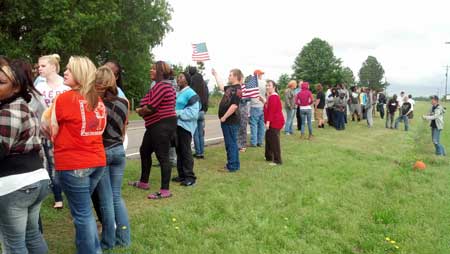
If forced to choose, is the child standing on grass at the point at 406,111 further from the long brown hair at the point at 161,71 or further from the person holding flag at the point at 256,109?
the long brown hair at the point at 161,71

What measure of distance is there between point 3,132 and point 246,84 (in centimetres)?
779

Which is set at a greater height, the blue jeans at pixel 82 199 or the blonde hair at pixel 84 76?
the blonde hair at pixel 84 76

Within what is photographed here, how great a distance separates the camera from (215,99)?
Result: 38.7 m

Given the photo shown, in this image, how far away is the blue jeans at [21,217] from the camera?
9.89 ft

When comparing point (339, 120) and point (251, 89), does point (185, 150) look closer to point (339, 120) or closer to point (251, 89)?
point (251, 89)

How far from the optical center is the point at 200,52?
31.2ft

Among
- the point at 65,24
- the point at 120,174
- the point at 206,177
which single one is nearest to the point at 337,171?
the point at 206,177

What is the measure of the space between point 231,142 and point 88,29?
702 inches

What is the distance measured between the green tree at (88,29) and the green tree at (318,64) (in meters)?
51.9

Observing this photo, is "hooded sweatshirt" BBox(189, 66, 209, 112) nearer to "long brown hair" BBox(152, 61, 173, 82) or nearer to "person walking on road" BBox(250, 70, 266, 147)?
"person walking on road" BBox(250, 70, 266, 147)

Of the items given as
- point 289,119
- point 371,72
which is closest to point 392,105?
point 289,119

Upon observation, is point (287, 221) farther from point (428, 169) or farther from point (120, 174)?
point (428, 169)

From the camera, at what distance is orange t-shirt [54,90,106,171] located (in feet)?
10.9

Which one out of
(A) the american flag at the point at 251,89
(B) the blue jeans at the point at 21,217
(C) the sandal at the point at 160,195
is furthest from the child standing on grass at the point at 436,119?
(B) the blue jeans at the point at 21,217
